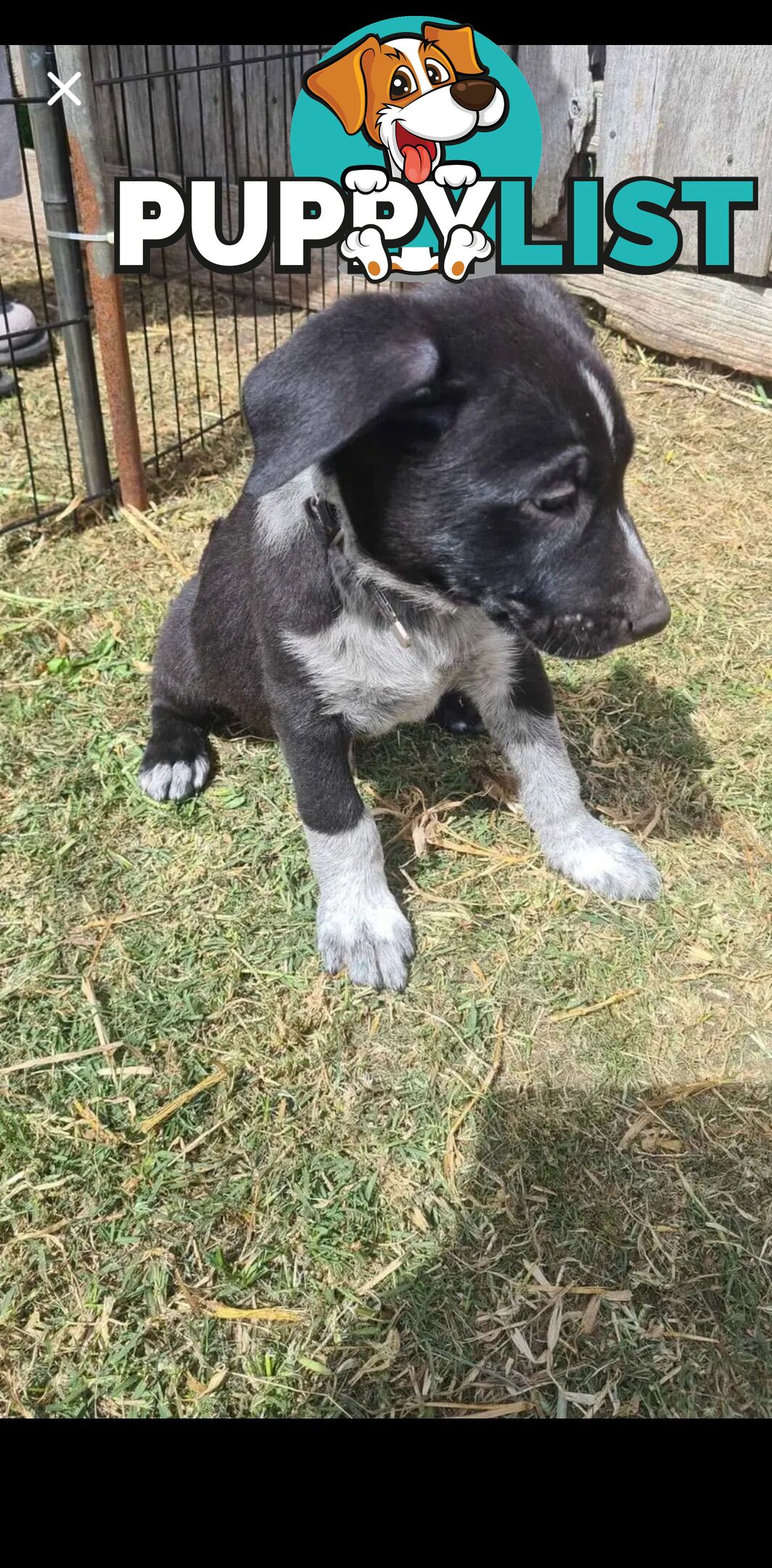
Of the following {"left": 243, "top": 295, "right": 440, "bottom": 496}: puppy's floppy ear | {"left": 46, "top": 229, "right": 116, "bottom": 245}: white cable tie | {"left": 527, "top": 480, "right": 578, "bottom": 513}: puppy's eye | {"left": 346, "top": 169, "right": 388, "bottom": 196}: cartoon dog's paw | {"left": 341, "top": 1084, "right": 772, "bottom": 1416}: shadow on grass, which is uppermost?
{"left": 346, "top": 169, "right": 388, "bottom": 196}: cartoon dog's paw

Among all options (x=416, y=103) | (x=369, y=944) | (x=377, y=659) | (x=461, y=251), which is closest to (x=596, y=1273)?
(x=369, y=944)

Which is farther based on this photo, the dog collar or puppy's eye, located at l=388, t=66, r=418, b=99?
puppy's eye, located at l=388, t=66, r=418, b=99

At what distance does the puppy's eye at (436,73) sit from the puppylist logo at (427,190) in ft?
0.03

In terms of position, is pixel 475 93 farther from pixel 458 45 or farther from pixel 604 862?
pixel 604 862

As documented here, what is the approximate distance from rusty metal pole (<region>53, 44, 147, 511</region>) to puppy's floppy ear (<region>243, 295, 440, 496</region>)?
298 cm

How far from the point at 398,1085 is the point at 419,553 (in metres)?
1.44

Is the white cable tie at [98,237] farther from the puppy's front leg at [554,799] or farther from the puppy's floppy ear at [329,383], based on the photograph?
the puppy's floppy ear at [329,383]

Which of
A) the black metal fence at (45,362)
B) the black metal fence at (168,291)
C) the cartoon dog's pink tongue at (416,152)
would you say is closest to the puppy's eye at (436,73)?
the cartoon dog's pink tongue at (416,152)

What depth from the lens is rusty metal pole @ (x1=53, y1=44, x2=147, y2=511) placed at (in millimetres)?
4625

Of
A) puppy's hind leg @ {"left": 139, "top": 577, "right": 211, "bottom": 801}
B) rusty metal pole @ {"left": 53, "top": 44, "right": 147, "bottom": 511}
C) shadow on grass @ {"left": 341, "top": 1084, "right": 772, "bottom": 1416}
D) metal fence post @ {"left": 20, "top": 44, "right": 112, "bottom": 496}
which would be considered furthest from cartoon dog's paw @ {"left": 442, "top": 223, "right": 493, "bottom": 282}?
shadow on grass @ {"left": 341, "top": 1084, "right": 772, "bottom": 1416}

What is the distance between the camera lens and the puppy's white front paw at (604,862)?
11.9 ft

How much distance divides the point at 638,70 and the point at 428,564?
5.15 m

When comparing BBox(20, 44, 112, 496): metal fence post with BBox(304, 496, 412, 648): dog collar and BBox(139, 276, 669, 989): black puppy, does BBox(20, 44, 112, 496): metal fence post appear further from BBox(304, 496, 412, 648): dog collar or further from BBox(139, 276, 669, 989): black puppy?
BBox(304, 496, 412, 648): dog collar

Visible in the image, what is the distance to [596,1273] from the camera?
2.68 metres
